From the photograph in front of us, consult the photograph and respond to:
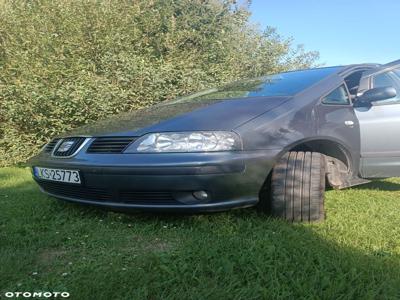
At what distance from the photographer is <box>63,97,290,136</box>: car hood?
8.70ft

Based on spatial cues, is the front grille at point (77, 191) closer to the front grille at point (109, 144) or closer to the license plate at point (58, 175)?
the license plate at point (58, 175)

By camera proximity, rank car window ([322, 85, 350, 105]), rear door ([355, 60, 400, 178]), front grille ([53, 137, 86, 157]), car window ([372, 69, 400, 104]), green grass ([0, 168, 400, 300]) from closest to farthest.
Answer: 1. green grass ([0, 168, 400, 300])
2. front grille ([53, 137, 86, 157])
3. car window ([322, 85, 350, 105])
4. rear door ([355, 60, 400, 178])
5. car window ([372, 69, 400, 104])

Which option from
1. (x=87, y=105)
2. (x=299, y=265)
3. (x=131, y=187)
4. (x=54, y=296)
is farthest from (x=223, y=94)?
(x=87, y=105)

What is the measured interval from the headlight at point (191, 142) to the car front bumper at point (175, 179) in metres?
0.04

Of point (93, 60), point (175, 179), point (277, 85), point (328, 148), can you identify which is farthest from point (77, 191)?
point (93, 60)

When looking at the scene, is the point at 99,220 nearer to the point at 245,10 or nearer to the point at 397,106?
the point at 397,106

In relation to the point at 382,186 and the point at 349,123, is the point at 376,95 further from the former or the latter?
the point at 382,186

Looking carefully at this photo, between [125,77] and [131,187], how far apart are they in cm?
425

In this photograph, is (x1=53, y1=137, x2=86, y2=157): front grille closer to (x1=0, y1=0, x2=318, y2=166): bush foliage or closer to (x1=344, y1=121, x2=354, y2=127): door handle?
(x1=344, y1=121, x2=354, y2=127): door handle

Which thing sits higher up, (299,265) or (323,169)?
(323,169)

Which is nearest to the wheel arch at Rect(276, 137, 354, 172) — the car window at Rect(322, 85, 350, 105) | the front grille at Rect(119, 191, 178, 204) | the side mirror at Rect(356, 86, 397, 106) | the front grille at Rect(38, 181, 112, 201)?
the car window at Rect(322, 85, 350, 105)

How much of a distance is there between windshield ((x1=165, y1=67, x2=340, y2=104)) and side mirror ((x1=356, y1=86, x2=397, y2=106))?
0.36 metres

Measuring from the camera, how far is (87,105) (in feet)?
20.1

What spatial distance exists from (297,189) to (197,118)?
33.1 inches
